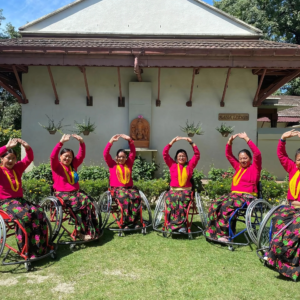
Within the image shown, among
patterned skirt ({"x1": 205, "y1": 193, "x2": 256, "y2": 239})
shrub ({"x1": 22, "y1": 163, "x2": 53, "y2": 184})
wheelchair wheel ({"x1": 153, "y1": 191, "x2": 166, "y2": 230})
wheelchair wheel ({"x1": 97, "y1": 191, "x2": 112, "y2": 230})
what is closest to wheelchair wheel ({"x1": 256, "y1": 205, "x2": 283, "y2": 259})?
patterned skirt ({"x1": 205, "y1": 193, "x2": 256, "y2": 239})

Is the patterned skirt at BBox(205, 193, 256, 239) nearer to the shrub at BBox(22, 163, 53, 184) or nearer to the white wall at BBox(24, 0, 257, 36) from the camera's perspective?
the shrub at BBox(22, 163, 53, 184)

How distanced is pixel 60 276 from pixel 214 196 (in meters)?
4.08

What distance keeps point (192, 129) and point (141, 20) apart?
496cm

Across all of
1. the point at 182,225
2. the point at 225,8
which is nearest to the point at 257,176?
the point at 182,225

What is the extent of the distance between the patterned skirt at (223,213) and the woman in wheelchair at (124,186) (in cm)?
124

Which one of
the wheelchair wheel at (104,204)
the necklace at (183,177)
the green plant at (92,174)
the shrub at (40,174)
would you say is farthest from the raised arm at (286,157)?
the shrub at (40,174)

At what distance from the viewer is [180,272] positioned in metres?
3.30

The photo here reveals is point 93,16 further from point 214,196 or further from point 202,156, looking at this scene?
point 214,196

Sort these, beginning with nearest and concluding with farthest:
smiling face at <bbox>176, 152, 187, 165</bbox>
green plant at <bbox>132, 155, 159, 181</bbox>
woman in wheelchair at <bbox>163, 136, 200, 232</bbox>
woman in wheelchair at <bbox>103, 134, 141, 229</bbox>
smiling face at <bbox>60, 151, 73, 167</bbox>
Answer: smiling face at <bbox>60, 151, 73, 167</bbox> → woman in wheelchair at <bbox>163, 136, 200, 232</bbox> → woman in wheelchair at <bbox>103, 134, 141, 229</bbox> → smiling face at <bbox>176, 152, 187, 165</bbox> → green plant at <bbox>132, 155, 159, 181</bbox>

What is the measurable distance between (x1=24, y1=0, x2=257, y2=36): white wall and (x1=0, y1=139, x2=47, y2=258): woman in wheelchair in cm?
776

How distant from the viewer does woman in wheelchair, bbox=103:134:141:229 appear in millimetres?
4605

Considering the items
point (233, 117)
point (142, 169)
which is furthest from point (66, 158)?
point (233, 117)

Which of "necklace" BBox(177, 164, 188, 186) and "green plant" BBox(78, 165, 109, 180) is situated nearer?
"necklace" BBox(177, 164, 188, 186)

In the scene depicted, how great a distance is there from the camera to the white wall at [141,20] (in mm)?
10133
